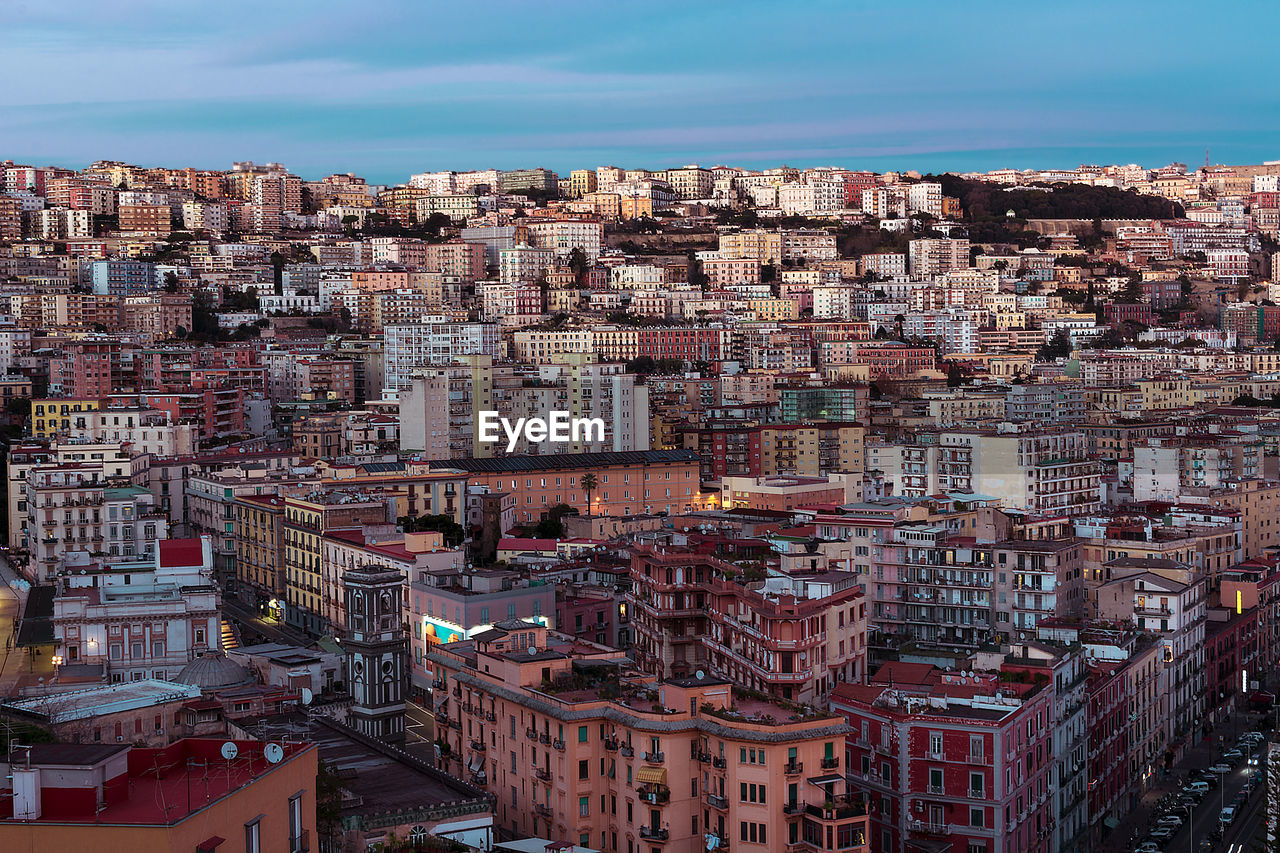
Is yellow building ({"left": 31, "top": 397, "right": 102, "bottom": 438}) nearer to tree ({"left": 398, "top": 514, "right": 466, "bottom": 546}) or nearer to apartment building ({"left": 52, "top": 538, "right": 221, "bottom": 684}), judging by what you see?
tree ({"left": 398, "top": 514, "right": 466, "bottom": 546})

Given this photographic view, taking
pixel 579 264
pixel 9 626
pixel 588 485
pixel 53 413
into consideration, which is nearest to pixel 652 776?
pixel 9 626

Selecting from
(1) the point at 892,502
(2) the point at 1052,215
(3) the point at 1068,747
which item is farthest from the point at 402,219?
(3) the point at 1068,747

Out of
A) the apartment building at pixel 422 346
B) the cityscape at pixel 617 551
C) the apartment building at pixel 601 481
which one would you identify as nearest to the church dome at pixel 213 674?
the cityscape at pixel 617 551

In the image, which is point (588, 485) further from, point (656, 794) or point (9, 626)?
point (656, 794)

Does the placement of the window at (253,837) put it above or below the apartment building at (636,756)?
above

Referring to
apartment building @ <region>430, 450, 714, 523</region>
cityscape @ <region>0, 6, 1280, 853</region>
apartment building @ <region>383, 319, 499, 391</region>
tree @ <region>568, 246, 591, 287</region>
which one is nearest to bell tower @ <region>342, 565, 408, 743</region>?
cityscape @ <region>0, 6, 1280, 853</region>

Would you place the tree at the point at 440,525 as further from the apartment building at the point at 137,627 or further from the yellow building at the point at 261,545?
the apartment building at the point at 137,627

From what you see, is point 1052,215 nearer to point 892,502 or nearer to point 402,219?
point 402,219
